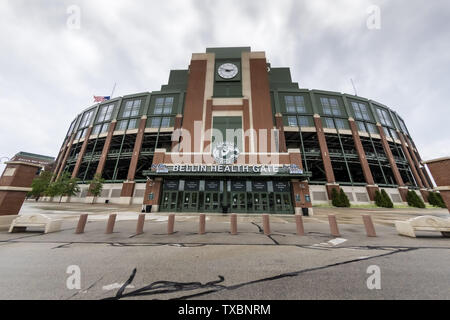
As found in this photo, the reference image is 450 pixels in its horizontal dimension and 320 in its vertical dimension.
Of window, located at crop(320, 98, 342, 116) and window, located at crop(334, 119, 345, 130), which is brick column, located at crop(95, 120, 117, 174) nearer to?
window, located at crop(320, 98, 342, 116)

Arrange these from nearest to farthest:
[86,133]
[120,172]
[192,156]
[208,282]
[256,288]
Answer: [256,288] < [208,282] < [192,156] < [86,133] < [120,172]

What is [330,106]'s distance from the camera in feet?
119

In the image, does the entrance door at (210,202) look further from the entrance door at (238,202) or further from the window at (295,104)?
the window at (295,104)

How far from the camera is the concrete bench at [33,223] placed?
24.5 feet

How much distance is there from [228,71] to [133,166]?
85.3 feet

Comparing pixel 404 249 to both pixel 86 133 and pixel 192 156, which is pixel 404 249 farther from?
pixel 86 133

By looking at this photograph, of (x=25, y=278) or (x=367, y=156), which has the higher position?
(x=367, y=156)

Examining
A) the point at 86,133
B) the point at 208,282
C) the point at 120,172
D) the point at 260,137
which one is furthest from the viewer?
the point at 120,172

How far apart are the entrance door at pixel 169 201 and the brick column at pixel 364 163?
110 ft

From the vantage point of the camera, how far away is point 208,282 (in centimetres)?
319

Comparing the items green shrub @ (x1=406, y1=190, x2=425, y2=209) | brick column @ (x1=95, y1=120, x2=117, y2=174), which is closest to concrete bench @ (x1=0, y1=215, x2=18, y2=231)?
brick column @ (x1=95, y1=120, x2=117, y2=174)

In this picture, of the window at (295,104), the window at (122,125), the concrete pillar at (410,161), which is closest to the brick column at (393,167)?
the concrete pillar at (410,161)
